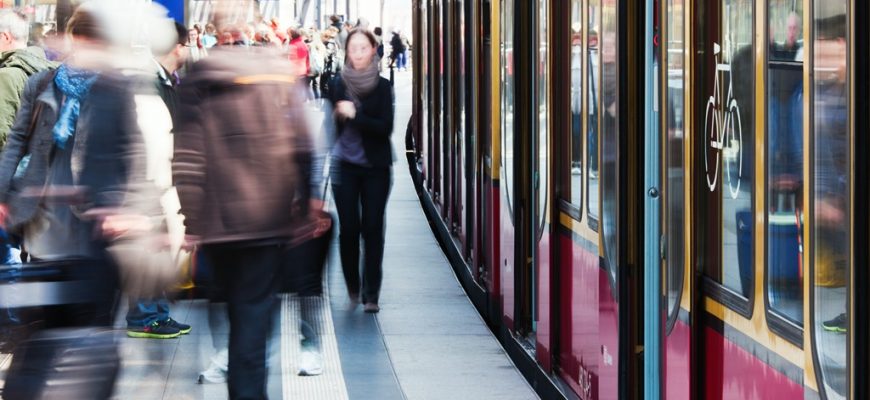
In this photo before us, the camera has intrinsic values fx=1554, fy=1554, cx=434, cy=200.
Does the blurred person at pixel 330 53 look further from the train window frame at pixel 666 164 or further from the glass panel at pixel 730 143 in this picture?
the glass panel at pixel 730 143

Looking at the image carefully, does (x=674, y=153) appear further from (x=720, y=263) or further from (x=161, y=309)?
(x=161, y=309)

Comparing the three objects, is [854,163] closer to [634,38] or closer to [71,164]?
[634,38]

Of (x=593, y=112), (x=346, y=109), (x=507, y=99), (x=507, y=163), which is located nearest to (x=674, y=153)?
(x=593, y=112)

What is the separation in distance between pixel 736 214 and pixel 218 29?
203 centimetres

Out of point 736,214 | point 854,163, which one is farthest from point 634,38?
point 854,163

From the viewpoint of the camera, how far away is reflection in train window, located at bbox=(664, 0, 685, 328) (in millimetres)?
4059

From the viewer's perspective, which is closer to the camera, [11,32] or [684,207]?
[684,207]

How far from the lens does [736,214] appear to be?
11.8 feet

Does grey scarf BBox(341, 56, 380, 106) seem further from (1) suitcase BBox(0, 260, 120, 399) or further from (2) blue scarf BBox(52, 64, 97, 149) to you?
(1) suitcase BBox(0, 260, 120, 399)

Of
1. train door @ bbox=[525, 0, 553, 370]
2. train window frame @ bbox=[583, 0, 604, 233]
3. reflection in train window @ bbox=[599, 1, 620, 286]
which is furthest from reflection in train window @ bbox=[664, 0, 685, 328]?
train door @ bbox=[525, 0, 553, 370]

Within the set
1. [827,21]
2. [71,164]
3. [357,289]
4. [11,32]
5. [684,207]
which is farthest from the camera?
[357,289]

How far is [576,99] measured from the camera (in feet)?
18.8

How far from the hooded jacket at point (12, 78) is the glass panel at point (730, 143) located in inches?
190

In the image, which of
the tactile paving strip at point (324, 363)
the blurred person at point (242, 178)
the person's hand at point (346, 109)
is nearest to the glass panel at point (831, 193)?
the blurred person at point (242, 178)
